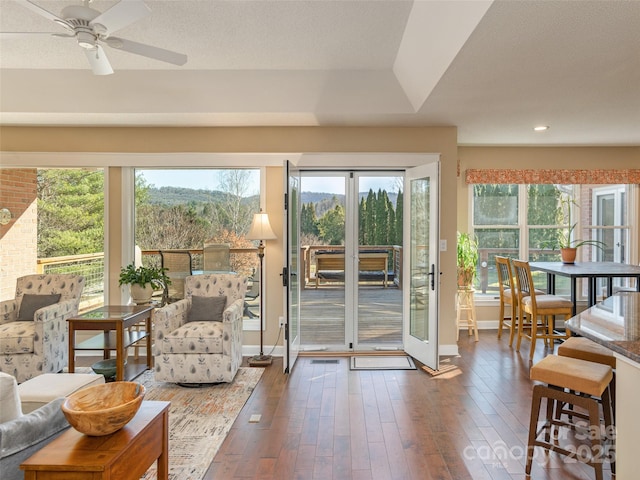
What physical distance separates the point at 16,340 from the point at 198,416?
192 cm

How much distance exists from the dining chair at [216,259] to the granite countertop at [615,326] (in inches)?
140

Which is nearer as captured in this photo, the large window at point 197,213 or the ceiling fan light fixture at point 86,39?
the ceiling fan light fixture at point 86,39

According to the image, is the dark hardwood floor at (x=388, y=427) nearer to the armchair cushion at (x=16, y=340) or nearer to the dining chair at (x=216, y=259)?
the dining chair at (x=216, y=259)

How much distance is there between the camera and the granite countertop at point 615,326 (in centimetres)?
187

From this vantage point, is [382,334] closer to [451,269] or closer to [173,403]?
[451,269]

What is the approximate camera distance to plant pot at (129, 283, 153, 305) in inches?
171

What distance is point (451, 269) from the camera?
4.70 m

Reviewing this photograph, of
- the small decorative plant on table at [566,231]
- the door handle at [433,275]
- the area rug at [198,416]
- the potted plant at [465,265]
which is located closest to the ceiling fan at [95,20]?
the area rug at [198,416]

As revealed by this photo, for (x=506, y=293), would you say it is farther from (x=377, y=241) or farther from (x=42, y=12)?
(x=42, y=12)

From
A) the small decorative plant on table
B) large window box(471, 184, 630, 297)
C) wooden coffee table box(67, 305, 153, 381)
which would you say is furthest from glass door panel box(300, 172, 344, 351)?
the small decorative plant on table

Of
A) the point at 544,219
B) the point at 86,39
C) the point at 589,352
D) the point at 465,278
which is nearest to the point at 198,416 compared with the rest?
the point at 86,39

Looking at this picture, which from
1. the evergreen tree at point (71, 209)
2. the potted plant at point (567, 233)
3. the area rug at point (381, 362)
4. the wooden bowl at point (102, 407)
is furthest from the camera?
the potted plant at point (567, 233)

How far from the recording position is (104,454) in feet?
5.08

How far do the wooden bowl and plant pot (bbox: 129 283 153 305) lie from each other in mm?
2616
